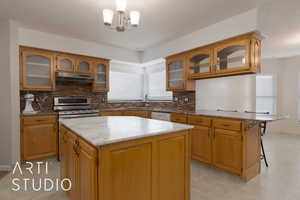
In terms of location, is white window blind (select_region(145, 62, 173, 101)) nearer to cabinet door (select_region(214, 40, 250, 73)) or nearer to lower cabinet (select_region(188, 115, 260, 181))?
cabinet door (select_region(214, 40, 250, 73))

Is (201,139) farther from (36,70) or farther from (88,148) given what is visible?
(36,70)

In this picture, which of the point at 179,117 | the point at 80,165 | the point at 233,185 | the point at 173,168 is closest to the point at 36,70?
the point at 80,165

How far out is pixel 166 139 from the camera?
4.94ft

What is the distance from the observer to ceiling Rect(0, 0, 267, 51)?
7.55ft

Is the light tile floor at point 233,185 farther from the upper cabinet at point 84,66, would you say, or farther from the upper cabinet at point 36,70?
the upper cabinet at point 84,66

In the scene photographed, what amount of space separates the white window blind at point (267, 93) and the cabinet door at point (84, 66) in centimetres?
507

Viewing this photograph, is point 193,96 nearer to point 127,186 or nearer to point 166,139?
point 166,139

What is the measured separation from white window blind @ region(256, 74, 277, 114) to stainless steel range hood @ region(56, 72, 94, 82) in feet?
16.8

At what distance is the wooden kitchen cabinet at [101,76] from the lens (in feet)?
13.1

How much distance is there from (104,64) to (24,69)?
1.62 metres

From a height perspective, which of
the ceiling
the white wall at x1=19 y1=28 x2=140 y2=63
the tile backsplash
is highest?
the ceiling

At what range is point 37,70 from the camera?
3275 millimetres

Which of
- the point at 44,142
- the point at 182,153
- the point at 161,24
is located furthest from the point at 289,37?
the point at 44,142

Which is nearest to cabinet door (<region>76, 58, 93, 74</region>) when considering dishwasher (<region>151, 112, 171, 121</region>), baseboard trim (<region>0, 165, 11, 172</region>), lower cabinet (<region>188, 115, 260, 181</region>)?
dishwasher (<region>151, 112, 171, 121</region>)
